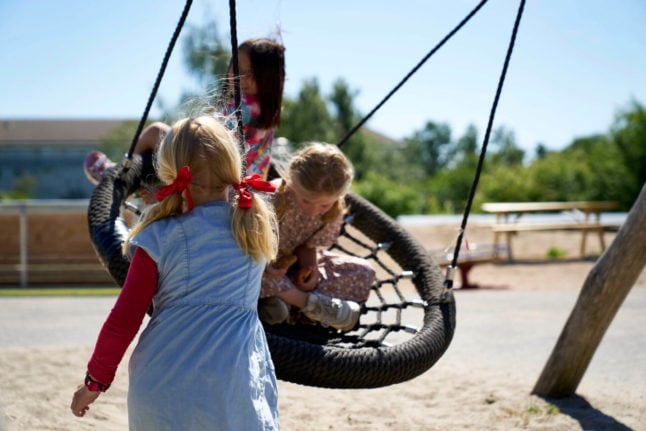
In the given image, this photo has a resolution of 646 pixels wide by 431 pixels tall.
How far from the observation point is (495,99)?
2.71 meters

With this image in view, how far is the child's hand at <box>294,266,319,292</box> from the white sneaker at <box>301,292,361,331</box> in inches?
2.2

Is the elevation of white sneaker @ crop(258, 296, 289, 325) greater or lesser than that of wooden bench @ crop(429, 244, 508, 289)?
greater

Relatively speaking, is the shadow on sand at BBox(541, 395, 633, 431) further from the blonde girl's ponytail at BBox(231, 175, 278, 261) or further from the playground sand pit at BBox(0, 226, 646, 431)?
the blonde girl's ponytail at BBox(231, 175, 278, 261)

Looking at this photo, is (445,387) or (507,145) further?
(507,145)

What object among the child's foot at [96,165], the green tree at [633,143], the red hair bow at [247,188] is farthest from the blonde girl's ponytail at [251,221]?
the green tree at [633,143]

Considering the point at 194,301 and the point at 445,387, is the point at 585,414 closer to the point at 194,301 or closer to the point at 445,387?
the point at 445,387

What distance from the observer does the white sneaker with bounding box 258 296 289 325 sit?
8.29ft

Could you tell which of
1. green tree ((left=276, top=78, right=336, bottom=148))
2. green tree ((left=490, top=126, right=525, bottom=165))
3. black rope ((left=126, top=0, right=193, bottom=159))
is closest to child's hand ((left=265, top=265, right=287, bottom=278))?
black rope ((left=126, top=0, right=193, bottom=159))

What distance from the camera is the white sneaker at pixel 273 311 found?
2.53 m

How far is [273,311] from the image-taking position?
254 cm

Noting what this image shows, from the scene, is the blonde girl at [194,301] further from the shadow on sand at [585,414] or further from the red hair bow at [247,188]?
the shadow on sand at [585,414]

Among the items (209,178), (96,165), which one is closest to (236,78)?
(209,178)

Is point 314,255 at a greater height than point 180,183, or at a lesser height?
lesser

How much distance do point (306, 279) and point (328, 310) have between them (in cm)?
17
